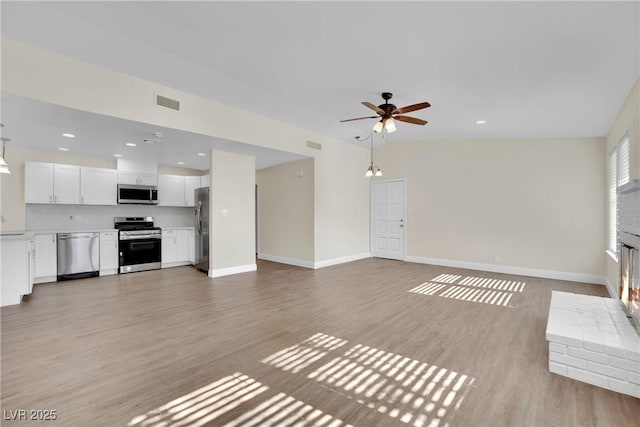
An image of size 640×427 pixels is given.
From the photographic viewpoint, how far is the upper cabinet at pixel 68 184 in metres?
5.38

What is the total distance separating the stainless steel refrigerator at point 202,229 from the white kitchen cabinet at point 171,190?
3.36ft

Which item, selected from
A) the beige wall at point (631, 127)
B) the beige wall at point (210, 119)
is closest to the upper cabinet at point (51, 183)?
the beige wall at point (210, 119)

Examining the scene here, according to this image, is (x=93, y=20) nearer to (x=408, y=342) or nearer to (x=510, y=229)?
(x=408, y=342)

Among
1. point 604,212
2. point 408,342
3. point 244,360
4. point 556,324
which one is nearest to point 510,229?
point 604,212

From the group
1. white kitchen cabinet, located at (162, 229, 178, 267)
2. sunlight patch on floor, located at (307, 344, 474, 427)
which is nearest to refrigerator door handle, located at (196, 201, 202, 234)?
white kitchen cabinet, located at (162, 229, 178, 267)

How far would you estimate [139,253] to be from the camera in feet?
20.3

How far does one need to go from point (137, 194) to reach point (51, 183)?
4.64 ft

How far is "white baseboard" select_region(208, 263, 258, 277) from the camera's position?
5.59 m

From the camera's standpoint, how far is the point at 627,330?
7.95 feet

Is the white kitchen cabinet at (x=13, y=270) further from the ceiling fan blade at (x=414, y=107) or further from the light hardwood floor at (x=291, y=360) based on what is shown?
the ceiling fan blade at (x=414, y=107)

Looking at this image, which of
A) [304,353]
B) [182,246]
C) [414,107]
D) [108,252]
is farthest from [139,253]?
[414,107]

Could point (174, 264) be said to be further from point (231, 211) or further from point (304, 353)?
point (304, 353)

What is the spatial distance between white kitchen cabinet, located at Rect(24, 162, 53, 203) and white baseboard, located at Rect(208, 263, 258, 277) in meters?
3.40

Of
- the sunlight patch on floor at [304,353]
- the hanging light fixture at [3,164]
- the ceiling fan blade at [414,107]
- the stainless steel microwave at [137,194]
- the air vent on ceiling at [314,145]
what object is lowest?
the sunlight patch on floor at [304,353]
